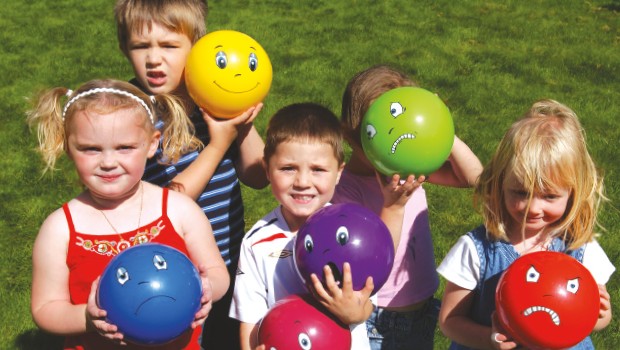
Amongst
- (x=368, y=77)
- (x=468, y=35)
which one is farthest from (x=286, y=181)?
(x=468, y=35)

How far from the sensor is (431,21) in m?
11.5

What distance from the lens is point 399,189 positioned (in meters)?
3.45

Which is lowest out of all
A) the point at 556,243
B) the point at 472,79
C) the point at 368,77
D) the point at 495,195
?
the point at 472,79

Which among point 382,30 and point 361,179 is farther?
point 382,30

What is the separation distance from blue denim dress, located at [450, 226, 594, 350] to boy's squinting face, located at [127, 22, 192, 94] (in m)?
1.76

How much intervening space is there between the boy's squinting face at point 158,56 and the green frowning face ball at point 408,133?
108 cm

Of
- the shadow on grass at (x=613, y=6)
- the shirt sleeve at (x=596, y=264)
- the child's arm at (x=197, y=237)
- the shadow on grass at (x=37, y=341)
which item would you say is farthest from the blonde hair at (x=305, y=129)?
the shadow on grass at (x=613, y=6)

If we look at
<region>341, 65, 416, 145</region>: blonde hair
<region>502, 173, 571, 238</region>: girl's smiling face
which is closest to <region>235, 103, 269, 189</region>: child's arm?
<region>341, 65, 416, 145</region>: blonde hair

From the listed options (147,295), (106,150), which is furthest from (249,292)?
(106,150)

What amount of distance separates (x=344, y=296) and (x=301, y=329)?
23 centimetres

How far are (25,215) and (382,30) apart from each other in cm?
662

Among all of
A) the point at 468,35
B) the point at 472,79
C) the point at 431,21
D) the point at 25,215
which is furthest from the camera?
the point at 431,21

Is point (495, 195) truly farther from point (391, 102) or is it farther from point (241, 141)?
point (241, 141)

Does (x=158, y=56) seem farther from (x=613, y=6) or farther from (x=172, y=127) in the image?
(x=613, y=6)
